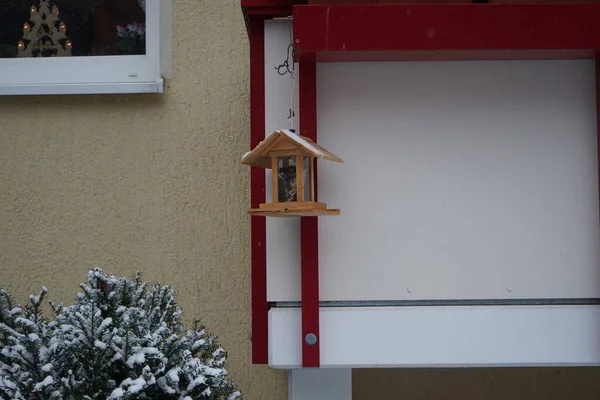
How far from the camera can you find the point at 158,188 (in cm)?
441

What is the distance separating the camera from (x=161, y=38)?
4.41 m

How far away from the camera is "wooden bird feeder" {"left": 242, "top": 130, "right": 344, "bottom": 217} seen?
9.86 ft

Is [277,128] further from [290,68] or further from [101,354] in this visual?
[101,354]

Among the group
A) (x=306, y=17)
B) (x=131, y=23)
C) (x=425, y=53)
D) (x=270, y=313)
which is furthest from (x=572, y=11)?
(x=131, y=23)

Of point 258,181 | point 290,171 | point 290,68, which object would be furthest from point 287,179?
point 290,68

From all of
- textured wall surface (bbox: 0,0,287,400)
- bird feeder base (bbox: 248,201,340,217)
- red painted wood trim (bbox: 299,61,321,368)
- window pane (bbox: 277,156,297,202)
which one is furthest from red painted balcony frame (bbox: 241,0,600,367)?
textured wall surface (bbox: 0,0,287,400)

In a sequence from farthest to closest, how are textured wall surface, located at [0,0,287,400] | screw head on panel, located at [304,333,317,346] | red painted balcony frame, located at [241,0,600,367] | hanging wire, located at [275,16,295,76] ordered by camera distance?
textured wall surface, located at [0,0,287,400]
hanging wire, located at [275,16,295,76]
screw head on panel, located at [304,333,317,346]
red painted balcony frame, located at [241,0,600,367]

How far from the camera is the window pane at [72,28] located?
459 cm

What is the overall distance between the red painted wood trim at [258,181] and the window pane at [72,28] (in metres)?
1.34

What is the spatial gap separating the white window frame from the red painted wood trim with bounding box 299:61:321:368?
1323mm

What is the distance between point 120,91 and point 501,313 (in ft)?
7.88

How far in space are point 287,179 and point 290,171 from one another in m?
0.04

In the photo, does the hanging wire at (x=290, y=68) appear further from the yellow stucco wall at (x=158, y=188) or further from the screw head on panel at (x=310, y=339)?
the yellow stucco wall at (x=158, y=188)

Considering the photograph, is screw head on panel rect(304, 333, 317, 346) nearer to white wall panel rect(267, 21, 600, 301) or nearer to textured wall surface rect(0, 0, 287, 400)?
white wall panel rect(267, 21, 600, 301)
